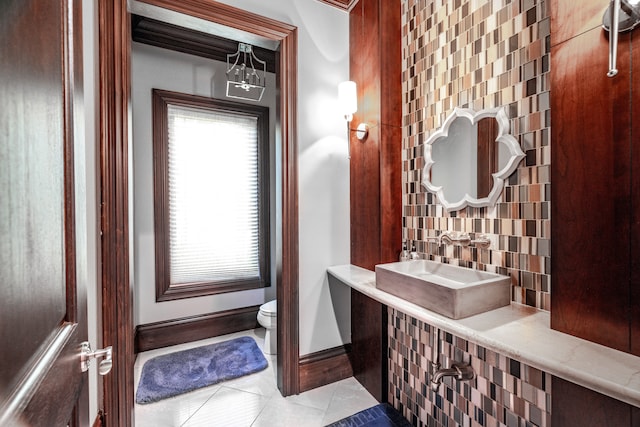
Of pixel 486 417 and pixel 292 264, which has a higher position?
pixel 292 264

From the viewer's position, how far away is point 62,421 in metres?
0.54

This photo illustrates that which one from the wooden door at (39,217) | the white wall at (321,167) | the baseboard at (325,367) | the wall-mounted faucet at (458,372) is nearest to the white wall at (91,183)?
the wooden door at (39,217)

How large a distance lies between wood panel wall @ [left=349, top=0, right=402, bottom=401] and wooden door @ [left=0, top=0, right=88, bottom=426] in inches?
59.8

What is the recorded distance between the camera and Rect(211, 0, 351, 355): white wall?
77.5 inches

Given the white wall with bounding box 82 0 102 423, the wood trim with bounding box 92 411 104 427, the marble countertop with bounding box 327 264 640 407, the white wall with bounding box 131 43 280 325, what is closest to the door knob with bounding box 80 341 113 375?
the white wall with bounding box 82 0 102 423

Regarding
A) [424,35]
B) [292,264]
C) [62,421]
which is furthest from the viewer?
[292,264]

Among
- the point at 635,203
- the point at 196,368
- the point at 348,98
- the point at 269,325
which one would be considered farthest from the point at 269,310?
the point at 635,203

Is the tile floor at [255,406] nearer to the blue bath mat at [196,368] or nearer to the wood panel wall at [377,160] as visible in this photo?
the blue bath mat at [196,368]

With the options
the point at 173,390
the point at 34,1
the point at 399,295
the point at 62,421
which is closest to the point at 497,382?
the point at 399,295

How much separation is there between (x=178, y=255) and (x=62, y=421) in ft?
7.49

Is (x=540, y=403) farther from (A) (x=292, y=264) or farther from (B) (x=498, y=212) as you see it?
(A) (x=292, y=264)

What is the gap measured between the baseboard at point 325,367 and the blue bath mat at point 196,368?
1.45 feet

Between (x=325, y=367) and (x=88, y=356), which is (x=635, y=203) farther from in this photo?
(x=325, y=367)

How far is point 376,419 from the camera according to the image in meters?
1.69
